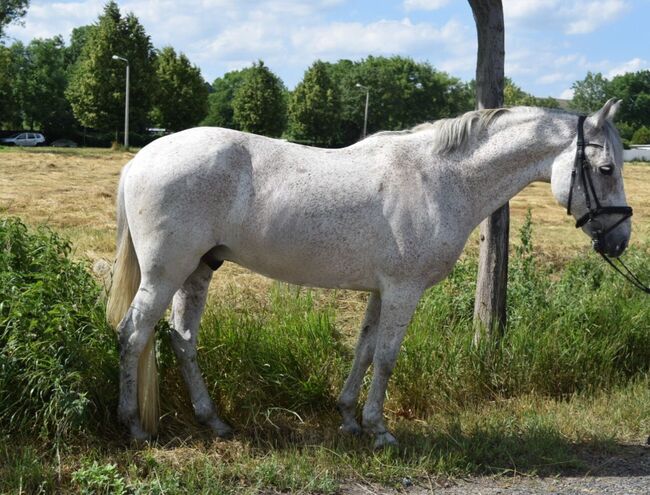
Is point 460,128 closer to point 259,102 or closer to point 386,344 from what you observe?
point 386,344

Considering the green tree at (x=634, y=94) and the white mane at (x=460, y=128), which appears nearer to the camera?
the white mane at (x=460, y=128)

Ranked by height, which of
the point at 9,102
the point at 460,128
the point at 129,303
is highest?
the point at 9,102

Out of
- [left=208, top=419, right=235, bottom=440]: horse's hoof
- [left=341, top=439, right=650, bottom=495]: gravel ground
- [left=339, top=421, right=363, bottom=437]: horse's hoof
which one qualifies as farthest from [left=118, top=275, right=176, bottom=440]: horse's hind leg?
[left=341, top=439, right=650, bottom=495]: gravel ground

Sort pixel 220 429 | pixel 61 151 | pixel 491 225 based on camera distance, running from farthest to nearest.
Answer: pixel 61 151 < pixel 491 225 < pixel 220 429

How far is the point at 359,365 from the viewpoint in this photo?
184 inches

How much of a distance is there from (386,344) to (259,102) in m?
46.0

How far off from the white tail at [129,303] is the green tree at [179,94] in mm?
42115

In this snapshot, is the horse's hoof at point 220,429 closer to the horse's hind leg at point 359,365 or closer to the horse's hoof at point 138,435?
the horse's hoof at point 138,435

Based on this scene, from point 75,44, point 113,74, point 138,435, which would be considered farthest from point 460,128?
point 75,44

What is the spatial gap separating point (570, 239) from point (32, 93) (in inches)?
2039

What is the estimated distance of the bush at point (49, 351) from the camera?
4004mm

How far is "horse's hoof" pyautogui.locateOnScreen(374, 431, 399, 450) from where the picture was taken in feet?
14.3

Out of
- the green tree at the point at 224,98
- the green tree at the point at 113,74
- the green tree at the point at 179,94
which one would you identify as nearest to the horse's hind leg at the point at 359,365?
the green tree at the point at 113,74

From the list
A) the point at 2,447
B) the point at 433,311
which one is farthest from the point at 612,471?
the point at 2,447
